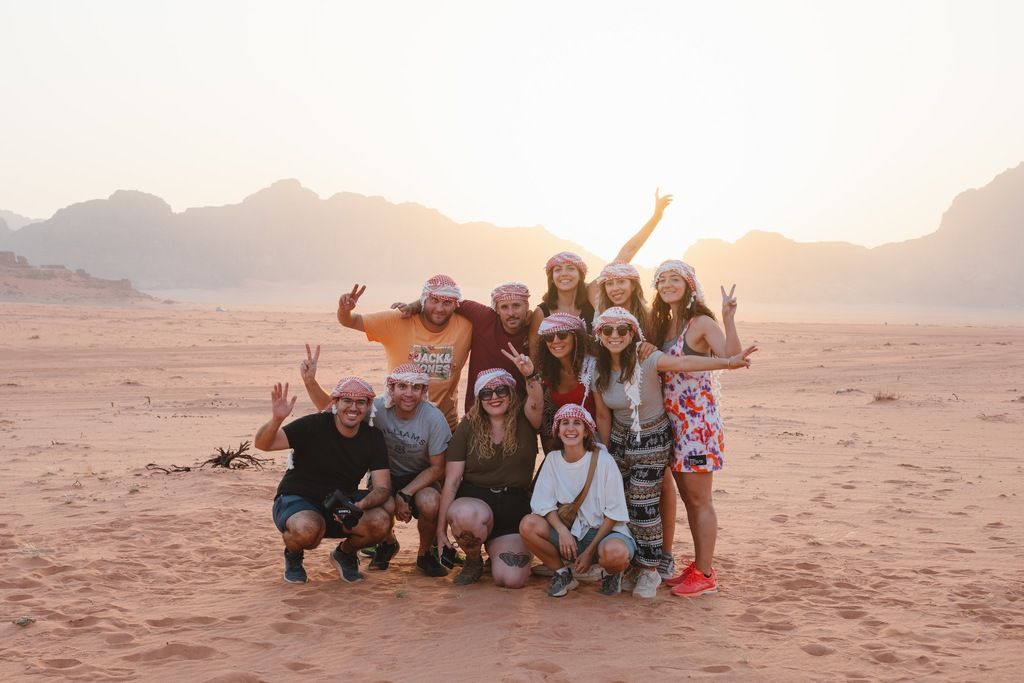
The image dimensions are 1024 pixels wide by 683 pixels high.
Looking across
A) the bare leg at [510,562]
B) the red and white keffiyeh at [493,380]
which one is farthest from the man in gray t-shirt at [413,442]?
the bare leg at [510,562]

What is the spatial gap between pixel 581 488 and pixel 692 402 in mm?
943

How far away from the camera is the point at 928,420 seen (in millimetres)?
13258

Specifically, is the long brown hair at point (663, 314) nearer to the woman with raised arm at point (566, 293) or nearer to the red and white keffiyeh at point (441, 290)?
the woman with raised arm at point (566, 293)

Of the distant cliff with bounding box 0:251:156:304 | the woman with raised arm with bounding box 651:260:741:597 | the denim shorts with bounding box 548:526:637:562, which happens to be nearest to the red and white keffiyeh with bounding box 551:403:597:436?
the woman with raised arm with bounding box 651:260:741:597

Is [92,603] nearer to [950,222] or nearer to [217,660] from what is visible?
[217,660]

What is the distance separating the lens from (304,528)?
17.9 ft

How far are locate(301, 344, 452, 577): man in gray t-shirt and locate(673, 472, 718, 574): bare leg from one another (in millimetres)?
1724

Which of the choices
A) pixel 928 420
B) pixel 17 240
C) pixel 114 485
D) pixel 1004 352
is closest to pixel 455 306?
pixel 114 485

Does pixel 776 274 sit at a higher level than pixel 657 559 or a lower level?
higher

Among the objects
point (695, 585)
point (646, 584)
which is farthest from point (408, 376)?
point (695, 585)

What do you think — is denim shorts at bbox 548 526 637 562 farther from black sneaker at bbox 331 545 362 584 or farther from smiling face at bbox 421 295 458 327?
smiling face at bbox 421 295 458 327

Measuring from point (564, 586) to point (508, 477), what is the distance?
828mm

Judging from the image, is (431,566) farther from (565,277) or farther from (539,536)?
(565,277)

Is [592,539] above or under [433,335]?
under
